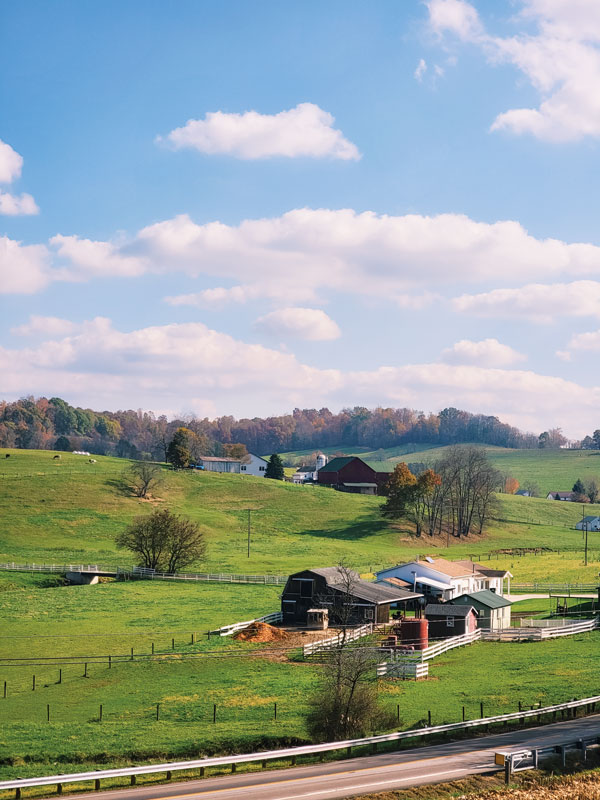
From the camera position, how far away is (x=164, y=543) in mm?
92812

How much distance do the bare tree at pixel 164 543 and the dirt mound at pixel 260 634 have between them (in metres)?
32.0

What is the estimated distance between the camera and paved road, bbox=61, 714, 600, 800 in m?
25.5

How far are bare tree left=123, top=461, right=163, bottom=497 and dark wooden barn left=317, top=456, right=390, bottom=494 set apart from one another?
141ft

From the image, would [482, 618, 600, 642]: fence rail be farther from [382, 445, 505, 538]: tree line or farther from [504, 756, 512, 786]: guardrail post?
[382, 445, 505, 538]: tree line

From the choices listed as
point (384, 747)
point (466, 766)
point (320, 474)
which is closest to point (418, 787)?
point (466, 766)

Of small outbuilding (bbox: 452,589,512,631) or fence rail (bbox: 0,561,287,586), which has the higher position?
small outbuilding (bbox: 452,589,512,631)

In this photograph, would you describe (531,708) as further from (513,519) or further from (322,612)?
(513,519)

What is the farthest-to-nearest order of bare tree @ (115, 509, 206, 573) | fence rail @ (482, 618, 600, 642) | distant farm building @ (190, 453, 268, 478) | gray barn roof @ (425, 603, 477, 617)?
distant farm building @ (190, 453, 268, 478) → bare tree @ (115, 509, 206, 573) → gray barn roof @ (425, 603, 477, 617) → fence rail @ (482, 618, 600, 642)

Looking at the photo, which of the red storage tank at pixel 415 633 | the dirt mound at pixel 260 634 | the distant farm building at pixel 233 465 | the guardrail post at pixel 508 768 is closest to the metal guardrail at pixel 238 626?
the dirt mound at pixel 260 634

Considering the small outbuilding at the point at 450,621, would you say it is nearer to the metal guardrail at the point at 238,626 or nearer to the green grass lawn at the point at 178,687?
the green grass lawn at the point at 178,687

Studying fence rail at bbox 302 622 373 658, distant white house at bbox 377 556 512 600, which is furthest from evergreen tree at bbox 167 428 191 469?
fence rail at bbox 302 622 373 658

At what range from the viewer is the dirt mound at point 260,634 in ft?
194

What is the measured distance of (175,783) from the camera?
27.6 m

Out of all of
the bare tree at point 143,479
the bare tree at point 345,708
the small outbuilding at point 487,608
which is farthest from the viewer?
the bare tree at point 143,479
